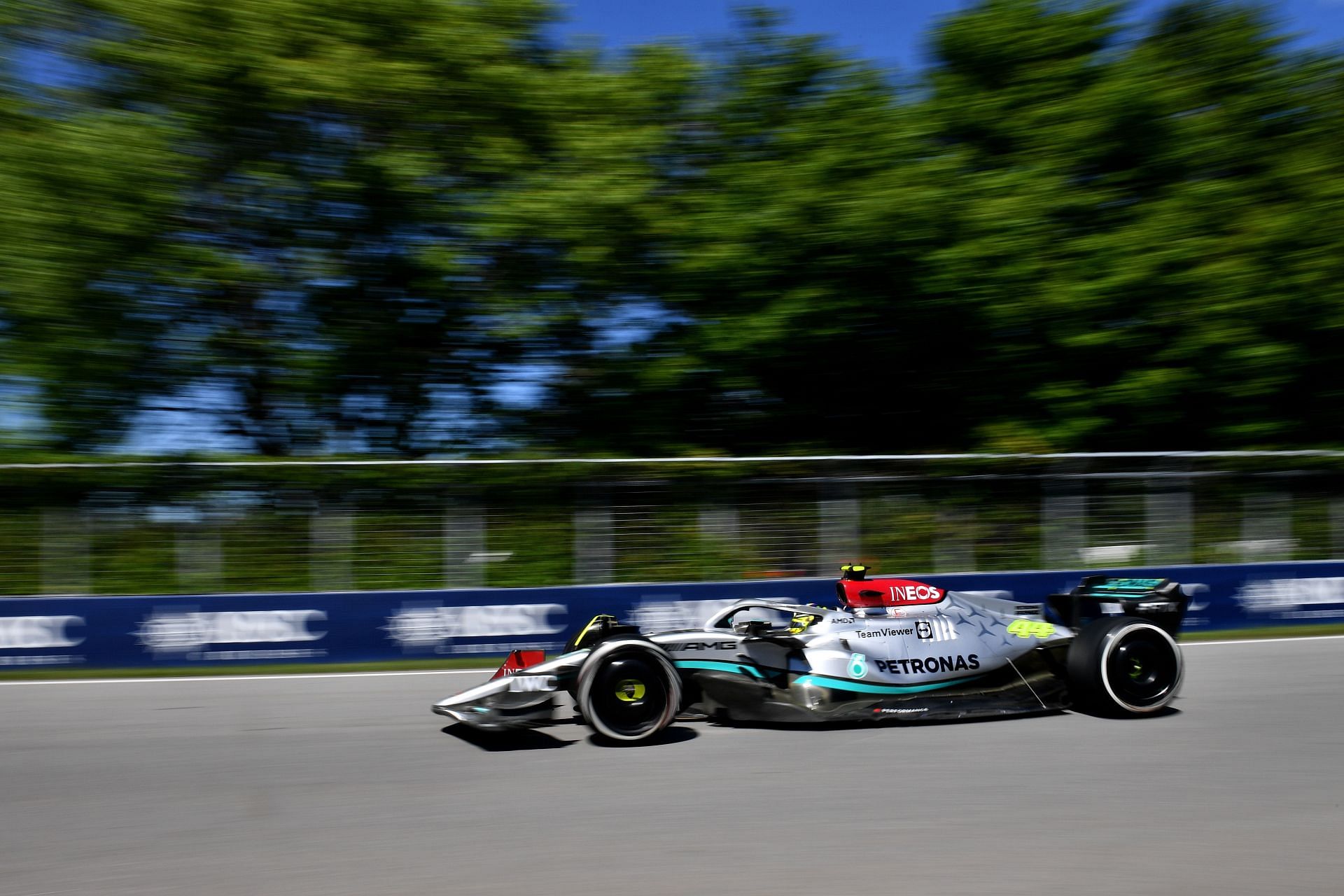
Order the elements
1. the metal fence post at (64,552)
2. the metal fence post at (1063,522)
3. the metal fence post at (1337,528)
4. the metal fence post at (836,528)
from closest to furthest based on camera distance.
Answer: the metal fence post at (64,552) < the metal fence post at (836,528) < the metal fence post at (1063,522) < the metal fence post at (1337,528)

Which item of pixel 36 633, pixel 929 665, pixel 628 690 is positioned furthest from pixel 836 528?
pixel 36 633

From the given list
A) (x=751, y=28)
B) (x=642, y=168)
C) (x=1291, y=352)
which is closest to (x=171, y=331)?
(x=642, y=168)

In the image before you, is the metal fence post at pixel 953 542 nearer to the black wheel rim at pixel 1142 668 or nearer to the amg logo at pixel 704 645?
the black wheel rim at pixel 1142 668

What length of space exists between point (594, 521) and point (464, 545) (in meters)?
1.43

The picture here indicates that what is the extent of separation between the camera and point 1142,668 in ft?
25.1

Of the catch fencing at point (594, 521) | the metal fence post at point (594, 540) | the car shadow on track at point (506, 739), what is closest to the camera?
the car shadow on track at point (506, 739)

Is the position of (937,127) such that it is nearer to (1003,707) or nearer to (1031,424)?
(1031,424)

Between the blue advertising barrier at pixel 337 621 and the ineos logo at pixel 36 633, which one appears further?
the blue advertising barrier at pixel 337 621

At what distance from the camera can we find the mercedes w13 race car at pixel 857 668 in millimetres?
6887

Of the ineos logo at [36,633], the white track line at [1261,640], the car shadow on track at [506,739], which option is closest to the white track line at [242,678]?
the ineos logo at [36,633]

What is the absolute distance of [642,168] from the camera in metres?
16.1

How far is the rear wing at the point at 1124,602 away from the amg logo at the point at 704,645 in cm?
266

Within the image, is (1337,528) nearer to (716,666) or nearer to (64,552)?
(716,666)

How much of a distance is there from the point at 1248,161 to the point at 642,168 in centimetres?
1065
